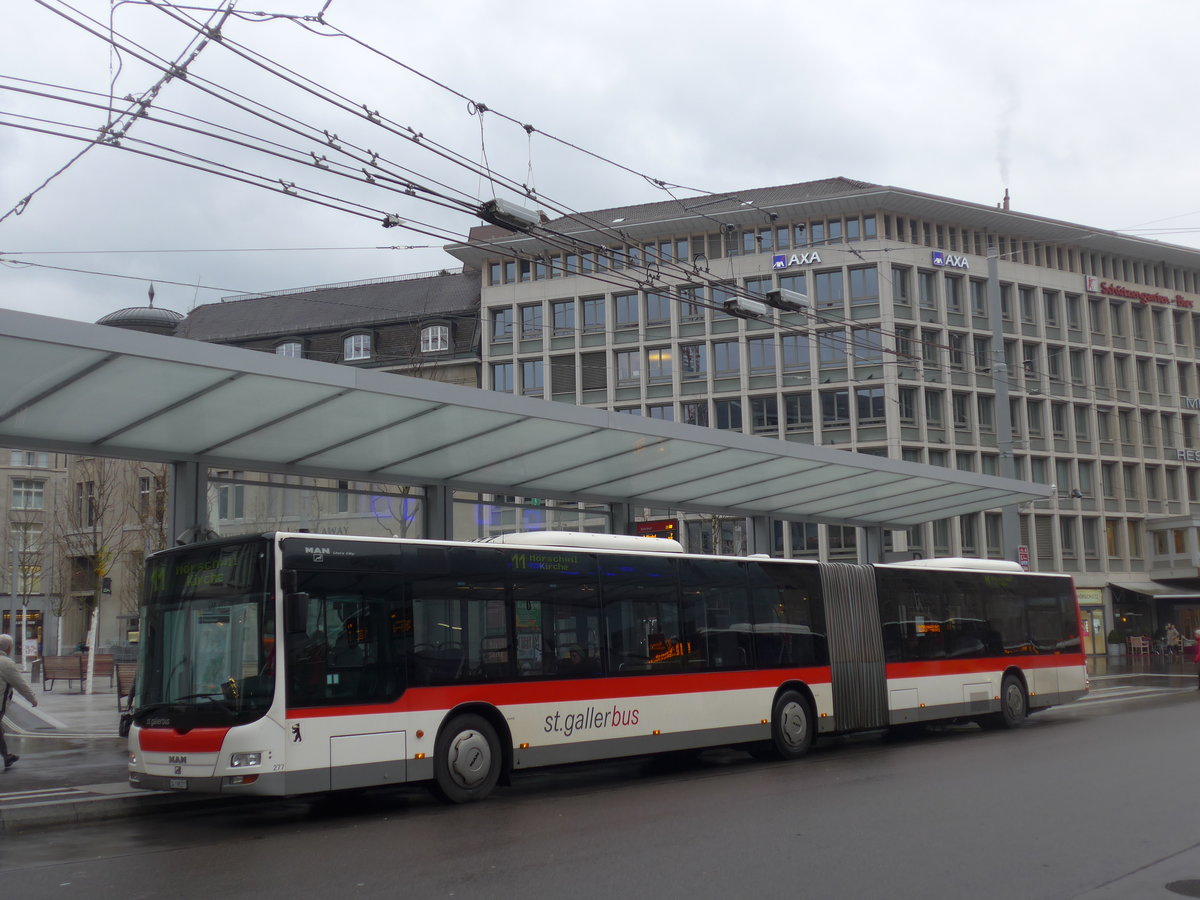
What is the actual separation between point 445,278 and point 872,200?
23.1 m

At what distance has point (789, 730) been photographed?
1625cm

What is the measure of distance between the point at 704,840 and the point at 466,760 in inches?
148

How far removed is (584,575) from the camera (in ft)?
46.3

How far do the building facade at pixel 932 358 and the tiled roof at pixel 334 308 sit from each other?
257 cm

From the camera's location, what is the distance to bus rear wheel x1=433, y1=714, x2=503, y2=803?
12.0m

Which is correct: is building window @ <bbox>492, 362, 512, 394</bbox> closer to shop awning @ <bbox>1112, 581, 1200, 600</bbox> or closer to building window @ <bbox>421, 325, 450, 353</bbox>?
building window @ <bbox>421, 325, 450, 353</bbox>

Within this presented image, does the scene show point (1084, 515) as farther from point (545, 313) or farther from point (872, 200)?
point (545, 313)

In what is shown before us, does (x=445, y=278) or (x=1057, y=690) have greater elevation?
(x=445, y=278)

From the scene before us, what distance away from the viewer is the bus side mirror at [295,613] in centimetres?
1098

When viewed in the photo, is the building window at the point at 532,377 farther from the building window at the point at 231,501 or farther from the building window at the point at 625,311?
the building window at the point at 231,501

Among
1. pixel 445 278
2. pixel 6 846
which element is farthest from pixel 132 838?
pixel 445 278

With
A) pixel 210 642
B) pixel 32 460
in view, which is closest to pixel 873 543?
pixel 210 642

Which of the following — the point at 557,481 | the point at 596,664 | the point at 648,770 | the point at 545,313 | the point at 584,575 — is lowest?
the point at 648,770

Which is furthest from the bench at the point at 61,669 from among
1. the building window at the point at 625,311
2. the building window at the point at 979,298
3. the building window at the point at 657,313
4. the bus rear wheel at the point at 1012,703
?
the building window at the point at 979,298
